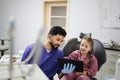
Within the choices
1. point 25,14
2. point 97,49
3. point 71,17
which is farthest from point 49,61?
point 25,14

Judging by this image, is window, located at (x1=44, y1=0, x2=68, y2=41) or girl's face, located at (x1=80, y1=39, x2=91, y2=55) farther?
window, located at (x1=44, y1=0, x2=68, y2=41)

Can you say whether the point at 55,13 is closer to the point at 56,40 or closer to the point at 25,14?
the point at 25,14

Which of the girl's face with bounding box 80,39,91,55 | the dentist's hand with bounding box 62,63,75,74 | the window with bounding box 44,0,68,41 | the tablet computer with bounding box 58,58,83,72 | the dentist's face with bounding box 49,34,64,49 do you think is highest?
the window with bounding box 44,0,68,41

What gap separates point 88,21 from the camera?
4.07m

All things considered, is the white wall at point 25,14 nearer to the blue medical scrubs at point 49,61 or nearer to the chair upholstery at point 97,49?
the chair upholstery at point 97,49

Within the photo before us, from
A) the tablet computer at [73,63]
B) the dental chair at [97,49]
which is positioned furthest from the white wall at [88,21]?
the tablet computer at [73,63]

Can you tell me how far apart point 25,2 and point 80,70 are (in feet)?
11.2

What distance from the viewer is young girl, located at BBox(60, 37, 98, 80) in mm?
1941

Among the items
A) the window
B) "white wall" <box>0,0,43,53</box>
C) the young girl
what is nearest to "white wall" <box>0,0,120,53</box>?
"white wall" <box>0,0,43,53</box>

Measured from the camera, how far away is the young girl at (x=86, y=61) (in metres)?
1.94

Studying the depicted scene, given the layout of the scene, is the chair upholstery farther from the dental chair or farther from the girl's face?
the girl's face

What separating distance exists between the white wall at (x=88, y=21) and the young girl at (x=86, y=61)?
5.87ft

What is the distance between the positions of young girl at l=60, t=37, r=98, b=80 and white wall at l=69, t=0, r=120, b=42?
179 centimetres

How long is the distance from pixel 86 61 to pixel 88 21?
205 centimetres
